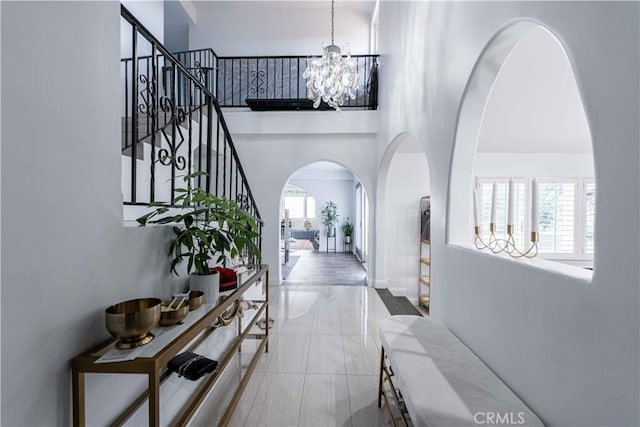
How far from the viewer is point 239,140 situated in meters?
5.65

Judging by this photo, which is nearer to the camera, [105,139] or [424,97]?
[105,139]

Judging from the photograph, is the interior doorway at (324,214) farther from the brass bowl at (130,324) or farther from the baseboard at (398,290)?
the brass bowl at (130,324)

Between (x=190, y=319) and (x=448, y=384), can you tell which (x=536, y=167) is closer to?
(x=448, y=384)

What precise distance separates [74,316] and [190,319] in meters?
0.49

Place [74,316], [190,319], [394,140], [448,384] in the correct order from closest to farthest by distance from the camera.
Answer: [74,316], [448,384], [190,319], [394,140]

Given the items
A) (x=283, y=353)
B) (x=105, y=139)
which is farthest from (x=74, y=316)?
(x=283, y=353)

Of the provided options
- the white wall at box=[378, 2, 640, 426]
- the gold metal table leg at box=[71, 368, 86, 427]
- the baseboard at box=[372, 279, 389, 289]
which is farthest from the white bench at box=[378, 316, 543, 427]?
the baseboard at box=[372, 279, 389, 289]

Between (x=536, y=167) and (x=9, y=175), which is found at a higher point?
(x=536, y=167)

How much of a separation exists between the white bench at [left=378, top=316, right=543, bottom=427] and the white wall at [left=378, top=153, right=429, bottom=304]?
3648 mm

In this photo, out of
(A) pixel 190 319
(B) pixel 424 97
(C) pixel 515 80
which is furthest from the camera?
(C) pixel 515 80

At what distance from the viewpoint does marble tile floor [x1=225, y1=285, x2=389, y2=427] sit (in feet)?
6.66

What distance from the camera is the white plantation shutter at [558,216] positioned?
163 inches

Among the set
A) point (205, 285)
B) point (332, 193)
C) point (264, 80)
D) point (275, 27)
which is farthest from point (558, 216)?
point (332, 193)

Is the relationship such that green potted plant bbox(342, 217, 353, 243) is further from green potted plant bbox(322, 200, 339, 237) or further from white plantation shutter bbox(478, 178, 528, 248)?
white plantation shutter bbox(478, 178, 528, 248)
